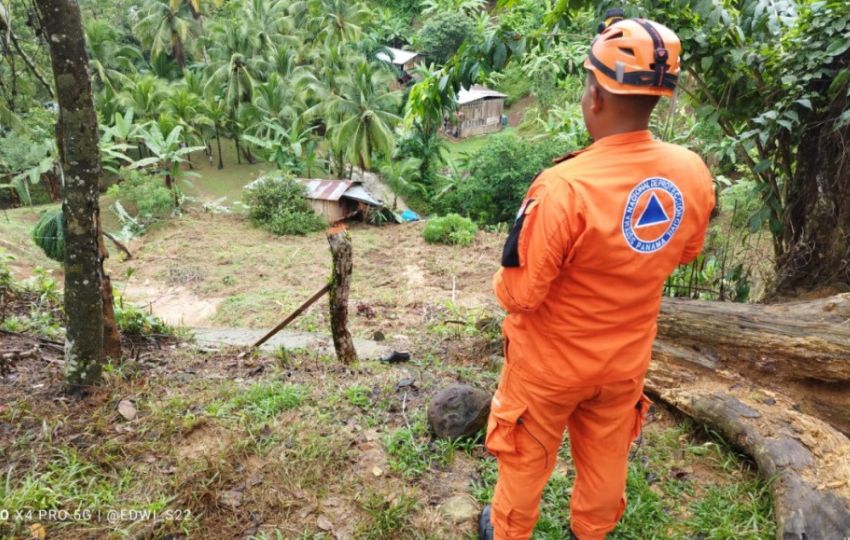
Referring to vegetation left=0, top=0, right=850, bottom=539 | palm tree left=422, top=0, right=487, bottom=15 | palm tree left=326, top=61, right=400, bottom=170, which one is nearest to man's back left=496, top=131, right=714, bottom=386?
vegetation left=0, top=0, right=850, bottom=539

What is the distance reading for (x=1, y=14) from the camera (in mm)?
3070

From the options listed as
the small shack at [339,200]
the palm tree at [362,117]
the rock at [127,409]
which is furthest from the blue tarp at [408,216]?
the rock at [127,409]

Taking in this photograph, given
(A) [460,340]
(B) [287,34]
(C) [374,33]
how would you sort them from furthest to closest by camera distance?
(C) [374,33] < (B) [287,34] < (A) [460,340]

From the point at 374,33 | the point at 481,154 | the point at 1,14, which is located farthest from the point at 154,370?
the point at 374,33

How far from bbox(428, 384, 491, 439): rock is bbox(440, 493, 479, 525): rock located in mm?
393

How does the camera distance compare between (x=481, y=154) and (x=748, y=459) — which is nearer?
(x=748, y=459)

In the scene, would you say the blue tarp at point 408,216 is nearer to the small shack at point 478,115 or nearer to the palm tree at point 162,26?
the small shack at point 478,115

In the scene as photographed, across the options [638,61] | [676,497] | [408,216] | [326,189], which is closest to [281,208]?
[326,189]

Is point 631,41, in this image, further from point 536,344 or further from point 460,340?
point 460,340

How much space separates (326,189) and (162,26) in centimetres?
1630

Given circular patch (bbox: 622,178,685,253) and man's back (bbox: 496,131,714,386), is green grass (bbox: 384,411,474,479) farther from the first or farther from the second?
circular patch (bbox: 622,178,685,253)

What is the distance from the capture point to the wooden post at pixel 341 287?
13.8 feet

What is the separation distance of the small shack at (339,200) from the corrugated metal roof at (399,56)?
15.8 m

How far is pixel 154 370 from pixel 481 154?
16834 mm
